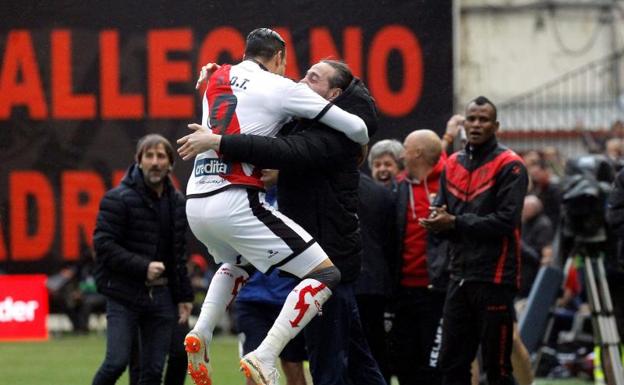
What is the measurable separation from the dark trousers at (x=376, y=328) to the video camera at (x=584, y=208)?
1689 millimetres

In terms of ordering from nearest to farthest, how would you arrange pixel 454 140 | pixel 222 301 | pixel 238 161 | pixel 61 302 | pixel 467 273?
pixel 238 161 < pixel 222 301 < pixel 467 273 < pixel 454 140 < pixel 61 302

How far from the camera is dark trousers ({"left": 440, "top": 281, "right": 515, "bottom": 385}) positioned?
30.7ft

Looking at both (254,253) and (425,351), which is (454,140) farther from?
(254,253)

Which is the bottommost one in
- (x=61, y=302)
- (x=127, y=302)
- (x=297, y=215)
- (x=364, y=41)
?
(x=61, y=302)

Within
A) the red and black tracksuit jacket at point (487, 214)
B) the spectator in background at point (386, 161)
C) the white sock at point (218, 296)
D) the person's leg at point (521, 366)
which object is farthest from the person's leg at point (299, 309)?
the person's leg at point (521, 366)

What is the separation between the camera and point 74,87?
15.1 meters

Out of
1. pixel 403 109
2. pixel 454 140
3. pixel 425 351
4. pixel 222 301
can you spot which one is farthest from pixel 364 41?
pixel 222 301

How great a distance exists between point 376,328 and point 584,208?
1.85 m

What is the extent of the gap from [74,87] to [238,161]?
292 inches

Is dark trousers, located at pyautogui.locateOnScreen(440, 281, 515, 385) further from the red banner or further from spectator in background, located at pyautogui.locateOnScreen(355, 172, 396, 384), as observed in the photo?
the red banner

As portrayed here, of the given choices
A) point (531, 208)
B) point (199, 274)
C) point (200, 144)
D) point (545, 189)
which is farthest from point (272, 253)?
point (199, 274)

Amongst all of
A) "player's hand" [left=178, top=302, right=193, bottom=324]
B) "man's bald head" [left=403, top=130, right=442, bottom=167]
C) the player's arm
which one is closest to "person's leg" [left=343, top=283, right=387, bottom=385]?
the player's arm

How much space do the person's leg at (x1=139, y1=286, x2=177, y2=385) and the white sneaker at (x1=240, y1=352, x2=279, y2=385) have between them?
247 centimetres

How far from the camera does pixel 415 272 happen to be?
10.9 m
